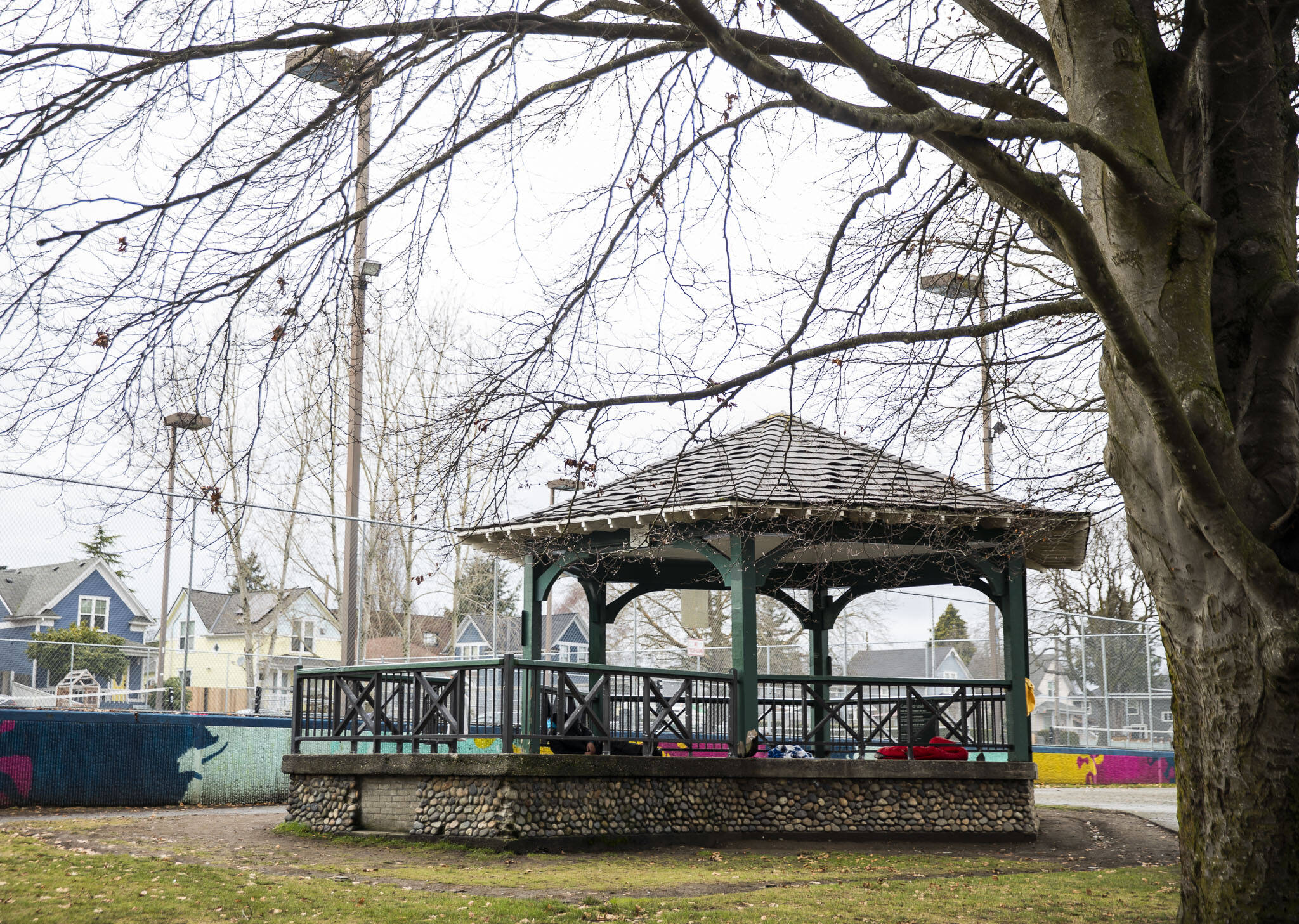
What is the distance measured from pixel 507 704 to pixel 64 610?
21994 millimetres

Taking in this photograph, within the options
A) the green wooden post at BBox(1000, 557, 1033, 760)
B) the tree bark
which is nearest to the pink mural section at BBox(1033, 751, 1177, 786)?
the green wooden post at BBox(1000, 557, 1033, 760)

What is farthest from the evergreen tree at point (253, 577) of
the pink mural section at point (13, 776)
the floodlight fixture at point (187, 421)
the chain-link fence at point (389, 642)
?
the floodlight fixture at point (187, 421)

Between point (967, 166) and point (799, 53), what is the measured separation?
93.7 inches

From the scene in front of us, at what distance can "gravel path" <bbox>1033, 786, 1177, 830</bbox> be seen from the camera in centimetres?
1698

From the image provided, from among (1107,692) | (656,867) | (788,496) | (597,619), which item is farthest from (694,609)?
(1107,692)

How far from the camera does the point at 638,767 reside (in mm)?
12680

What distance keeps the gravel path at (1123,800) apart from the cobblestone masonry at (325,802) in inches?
346

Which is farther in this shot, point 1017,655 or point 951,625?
point 951,625

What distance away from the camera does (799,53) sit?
301 inches

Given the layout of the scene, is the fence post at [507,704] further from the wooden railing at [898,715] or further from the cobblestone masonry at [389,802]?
the wooden railing at [898,715]

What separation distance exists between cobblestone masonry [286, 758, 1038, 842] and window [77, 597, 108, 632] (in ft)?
65.0

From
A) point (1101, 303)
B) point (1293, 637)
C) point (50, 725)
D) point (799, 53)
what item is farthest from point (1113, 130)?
point (50, 725)

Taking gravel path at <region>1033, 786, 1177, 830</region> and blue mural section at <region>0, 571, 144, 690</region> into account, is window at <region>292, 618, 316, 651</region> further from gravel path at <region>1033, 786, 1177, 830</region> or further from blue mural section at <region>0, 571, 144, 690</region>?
gravel path at <region>1033, 786, 1177, 830</region>

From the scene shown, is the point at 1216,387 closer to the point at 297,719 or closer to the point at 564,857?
the point at 564,857
